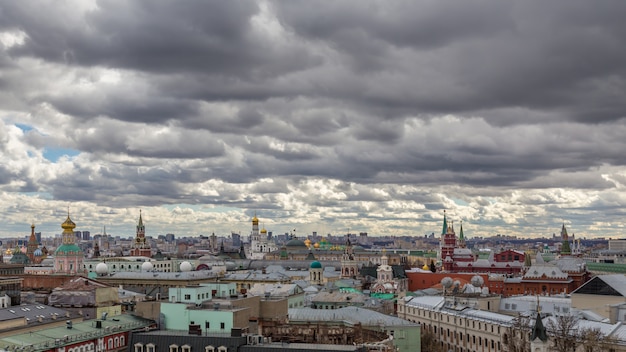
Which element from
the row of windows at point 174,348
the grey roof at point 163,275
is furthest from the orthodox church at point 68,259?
the row of windows at point 174,348

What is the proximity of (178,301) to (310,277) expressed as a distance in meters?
101

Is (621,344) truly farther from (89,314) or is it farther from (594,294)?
(89,314)

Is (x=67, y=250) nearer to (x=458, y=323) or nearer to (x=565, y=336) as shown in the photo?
(x=458, y=323)

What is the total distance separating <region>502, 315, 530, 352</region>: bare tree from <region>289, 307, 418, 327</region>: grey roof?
13.4 meters

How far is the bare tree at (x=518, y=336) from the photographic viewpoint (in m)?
84.4

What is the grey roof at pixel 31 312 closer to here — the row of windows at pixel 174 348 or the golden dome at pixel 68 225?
the row of windows at pixel 174 348

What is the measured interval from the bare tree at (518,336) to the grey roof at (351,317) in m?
13.4

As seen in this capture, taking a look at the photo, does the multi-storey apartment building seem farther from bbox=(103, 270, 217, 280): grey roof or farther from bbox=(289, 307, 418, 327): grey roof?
bbox=(103, 270, 217, 280): grey roof

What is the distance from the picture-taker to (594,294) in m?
111

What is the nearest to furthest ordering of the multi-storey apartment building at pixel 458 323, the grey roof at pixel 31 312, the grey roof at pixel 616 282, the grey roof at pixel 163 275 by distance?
the grey roof at pixel 31 312 → the multi-storey apartment building at pixel 458 323 → the grey roof at pixel 616 282 → the grey roof at pixel 163 275

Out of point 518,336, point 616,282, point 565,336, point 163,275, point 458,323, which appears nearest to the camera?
point 565,336

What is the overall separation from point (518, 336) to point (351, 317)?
22019 mm

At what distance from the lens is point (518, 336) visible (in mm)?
90625

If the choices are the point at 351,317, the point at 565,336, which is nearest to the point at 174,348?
the point at 351,317
